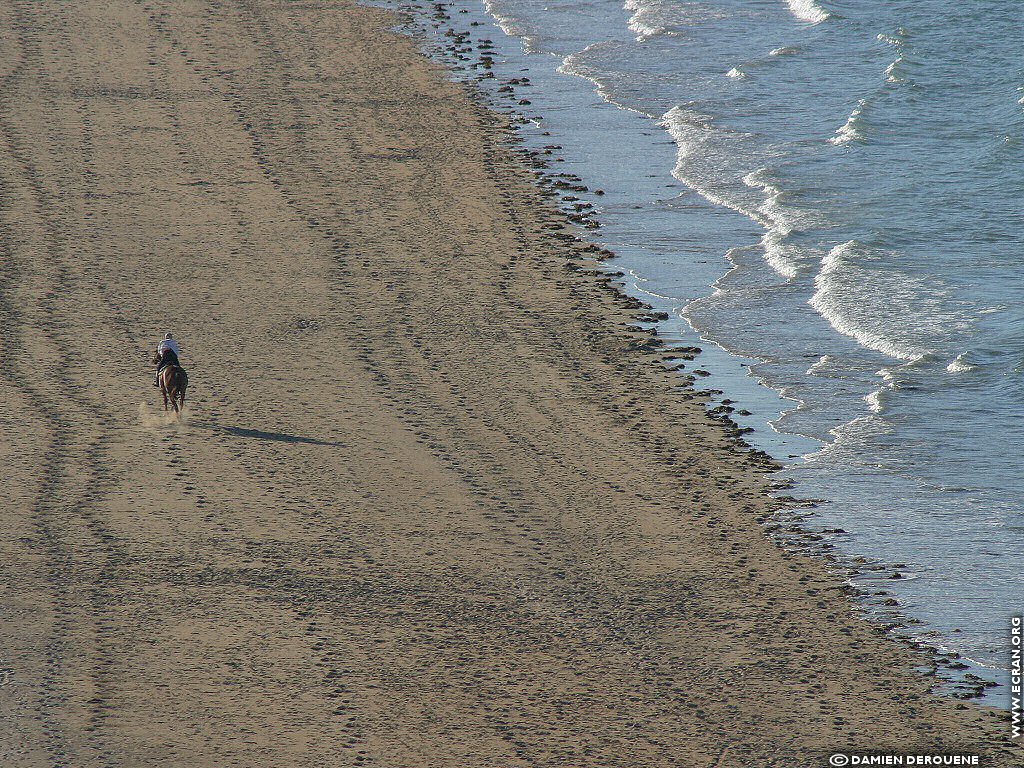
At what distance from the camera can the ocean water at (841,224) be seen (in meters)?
14.7

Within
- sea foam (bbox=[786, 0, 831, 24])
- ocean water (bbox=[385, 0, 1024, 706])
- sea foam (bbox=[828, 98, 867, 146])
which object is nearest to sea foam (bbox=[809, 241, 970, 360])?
ocean water (bbox=[385, 0, 1024, 706])

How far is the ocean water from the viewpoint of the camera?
14.7 m

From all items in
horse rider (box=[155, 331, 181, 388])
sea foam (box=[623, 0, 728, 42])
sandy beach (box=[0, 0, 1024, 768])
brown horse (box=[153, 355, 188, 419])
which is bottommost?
sandy beach (box=[0, 0, 1024, 768])

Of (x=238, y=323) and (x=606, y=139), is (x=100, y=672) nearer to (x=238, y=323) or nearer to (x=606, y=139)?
(x=238, y=323)

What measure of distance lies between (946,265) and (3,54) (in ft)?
61.7

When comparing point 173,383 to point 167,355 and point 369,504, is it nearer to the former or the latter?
point 167,355

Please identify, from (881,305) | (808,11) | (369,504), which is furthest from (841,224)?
(808,11)

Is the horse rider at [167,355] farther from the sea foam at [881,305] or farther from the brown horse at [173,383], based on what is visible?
the sea foam at [881,305]

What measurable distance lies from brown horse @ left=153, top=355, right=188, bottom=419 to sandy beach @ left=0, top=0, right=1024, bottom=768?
12.6 inches

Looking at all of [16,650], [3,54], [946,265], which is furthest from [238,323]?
[3,54]

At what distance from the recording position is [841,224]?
22.5m

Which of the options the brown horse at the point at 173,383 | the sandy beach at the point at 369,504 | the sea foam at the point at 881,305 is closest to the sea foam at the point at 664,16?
the sandy beach at the point at 369,504

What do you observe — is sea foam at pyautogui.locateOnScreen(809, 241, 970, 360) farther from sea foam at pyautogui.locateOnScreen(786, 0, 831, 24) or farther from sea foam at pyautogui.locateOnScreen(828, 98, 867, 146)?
sea foam at pyautogui.locateOnScreen(786, 0, 831, 24)

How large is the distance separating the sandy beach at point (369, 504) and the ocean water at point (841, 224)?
1.00 metres
